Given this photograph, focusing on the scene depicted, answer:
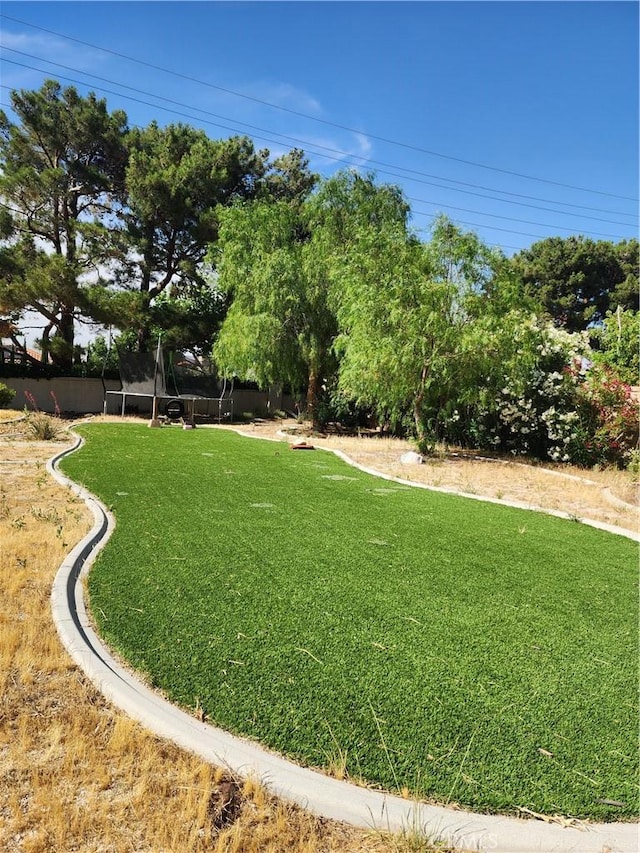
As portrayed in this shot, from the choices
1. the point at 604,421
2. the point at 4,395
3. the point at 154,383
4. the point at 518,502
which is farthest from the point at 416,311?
the point at 4,395

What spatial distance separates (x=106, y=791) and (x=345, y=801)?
2.30 ft

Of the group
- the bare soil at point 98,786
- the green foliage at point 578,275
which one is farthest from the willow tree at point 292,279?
the green foliage at point 578,275

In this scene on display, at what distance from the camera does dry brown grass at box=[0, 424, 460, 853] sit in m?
1.37

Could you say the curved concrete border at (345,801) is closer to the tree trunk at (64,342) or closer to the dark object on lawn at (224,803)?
the dark object on lawn at (224,803)

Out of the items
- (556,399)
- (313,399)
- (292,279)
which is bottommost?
(313,399)

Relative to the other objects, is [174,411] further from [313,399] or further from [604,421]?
[604,421]

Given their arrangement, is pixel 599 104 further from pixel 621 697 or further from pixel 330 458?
pixel 621 697

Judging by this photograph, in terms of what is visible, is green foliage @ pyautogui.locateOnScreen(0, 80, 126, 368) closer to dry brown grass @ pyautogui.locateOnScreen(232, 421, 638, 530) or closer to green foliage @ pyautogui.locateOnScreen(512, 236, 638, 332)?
dry brown grass @ pyautogui.locateOnScreen(232, 421, 638, 530)

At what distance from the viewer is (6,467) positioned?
6.20 metres

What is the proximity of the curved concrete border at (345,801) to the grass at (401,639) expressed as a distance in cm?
6

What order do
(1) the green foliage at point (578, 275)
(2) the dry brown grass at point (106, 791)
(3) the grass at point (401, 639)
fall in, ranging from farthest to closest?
1. (1) the green foliage at point (578, 275)
2. (3) the grass at point (401, 639)
3. (2) the dry brown grass at point (106, 791)

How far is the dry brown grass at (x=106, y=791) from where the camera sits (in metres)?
1.37

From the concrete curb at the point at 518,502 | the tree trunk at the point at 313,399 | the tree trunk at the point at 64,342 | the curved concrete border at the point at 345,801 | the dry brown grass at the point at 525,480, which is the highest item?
the tree trunk at the point at 64,342

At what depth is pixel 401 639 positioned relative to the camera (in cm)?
243
